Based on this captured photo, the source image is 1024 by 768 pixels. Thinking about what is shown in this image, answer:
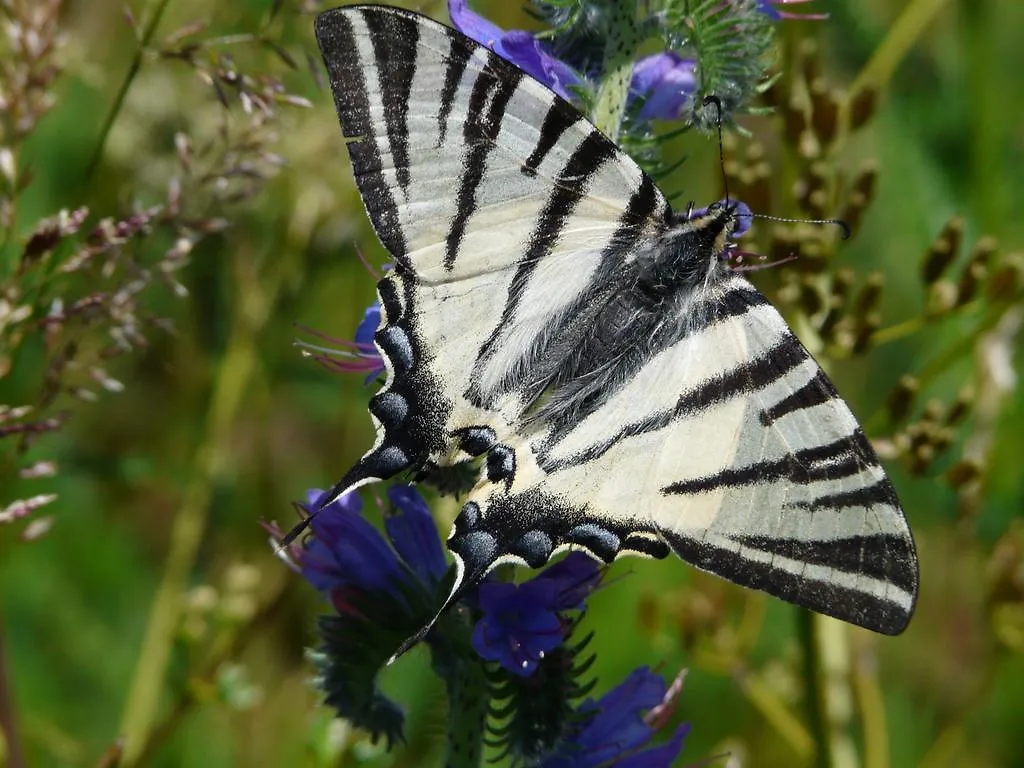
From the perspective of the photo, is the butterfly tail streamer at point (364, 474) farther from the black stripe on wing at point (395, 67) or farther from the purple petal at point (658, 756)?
the purple petal at point (658, 756)

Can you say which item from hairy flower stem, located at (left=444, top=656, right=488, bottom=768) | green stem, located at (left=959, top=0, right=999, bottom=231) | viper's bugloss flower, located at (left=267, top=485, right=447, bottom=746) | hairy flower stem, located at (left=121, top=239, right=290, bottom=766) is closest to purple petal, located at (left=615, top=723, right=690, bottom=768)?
hairy flower stem, located at (left=444, top=656, right=488, bottom=768)

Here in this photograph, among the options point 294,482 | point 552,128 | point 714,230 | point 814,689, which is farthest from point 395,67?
point 294,482

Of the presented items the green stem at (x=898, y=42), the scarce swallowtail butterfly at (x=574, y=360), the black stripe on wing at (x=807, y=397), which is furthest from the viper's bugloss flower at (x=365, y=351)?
the green stem at (x=898, y=42)

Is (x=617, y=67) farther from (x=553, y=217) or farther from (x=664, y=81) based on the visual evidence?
(x=553, y=217)

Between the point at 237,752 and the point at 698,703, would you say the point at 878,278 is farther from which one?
the point at 237,752

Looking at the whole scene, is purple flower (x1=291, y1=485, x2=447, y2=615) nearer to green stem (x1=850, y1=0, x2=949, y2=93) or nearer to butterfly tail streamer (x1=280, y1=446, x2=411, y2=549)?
butterfly tail streamer (x1=280, y1=446, x2=411, y2=549)

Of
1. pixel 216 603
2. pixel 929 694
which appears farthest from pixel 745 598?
pixel 216 603

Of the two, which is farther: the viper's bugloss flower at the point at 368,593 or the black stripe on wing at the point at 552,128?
the viper's bugloss flower at the point at 368,593
